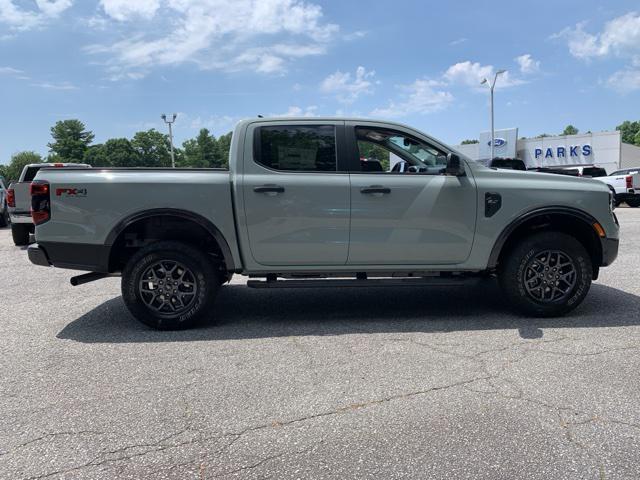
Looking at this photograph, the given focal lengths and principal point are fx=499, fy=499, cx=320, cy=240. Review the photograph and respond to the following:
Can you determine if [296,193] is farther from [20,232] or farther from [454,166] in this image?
[20,232]

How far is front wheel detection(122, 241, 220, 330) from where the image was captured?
15.4 feet

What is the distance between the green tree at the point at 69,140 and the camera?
3981 inches

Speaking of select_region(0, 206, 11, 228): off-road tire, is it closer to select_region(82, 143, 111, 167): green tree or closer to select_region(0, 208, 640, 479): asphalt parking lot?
select_region(0, 208, 640, 479): asphalt parking lot

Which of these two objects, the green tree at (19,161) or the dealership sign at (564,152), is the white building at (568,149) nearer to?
the dealership sign at (564,152)

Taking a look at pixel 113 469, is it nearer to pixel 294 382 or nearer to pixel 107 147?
pixel 294 382

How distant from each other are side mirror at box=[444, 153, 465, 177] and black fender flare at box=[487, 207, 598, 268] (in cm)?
71

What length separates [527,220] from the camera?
4875mm

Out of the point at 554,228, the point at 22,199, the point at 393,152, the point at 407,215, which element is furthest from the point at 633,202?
the point at 22,199

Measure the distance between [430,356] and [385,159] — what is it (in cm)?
206

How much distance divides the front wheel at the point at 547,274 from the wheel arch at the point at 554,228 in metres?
0.14

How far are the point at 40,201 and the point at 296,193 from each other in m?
2.40

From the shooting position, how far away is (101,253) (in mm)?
4723

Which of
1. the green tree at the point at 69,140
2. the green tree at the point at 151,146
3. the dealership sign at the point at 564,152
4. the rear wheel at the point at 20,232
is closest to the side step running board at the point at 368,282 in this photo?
the rear wheel at the point at 20,232

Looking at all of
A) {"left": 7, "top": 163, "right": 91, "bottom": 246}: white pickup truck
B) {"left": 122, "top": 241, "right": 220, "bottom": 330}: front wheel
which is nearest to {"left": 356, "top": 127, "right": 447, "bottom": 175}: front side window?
{"left": 122, "top": 241, "right": 220, "bottom": 330}: front wheel
